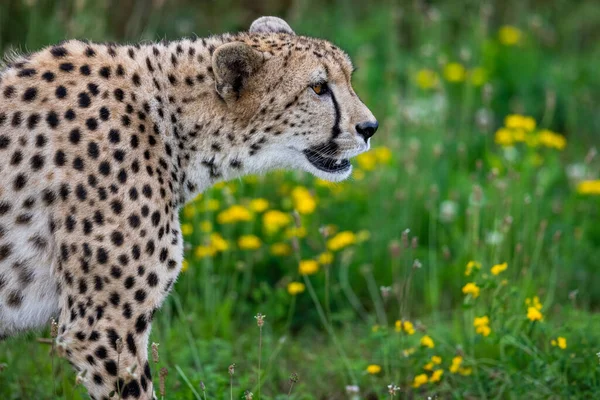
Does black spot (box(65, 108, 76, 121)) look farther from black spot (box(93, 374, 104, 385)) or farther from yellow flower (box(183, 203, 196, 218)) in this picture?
yellow flower (box(183, 203, 196, 218))

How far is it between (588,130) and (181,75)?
4.49 metres

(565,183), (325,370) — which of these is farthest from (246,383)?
(565,183)

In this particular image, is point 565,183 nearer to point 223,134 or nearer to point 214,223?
point 214,223

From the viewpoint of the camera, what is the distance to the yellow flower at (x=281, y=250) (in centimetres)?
538

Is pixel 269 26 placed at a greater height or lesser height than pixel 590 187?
greater

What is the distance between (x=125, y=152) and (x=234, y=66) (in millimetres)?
550

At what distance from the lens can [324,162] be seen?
3.81m

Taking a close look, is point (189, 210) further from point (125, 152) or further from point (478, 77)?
point (478, 77)

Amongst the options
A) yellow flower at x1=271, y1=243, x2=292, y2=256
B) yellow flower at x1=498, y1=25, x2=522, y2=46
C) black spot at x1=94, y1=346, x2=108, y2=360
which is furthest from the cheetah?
yellow flower at x1=498, y1=25, x2=522, y2=46

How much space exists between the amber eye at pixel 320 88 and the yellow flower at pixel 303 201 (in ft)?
4.39

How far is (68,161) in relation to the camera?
3.30 m

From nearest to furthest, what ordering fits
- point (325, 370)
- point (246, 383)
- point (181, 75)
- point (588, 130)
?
point (181, 75) < point (246, 383) < point (325, 370) < point (588, 130)

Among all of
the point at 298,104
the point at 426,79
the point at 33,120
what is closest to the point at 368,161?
the point at 426,79

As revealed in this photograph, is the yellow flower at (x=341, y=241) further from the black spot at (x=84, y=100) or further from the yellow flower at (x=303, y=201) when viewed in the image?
the black spot at (x=84, y=100)
